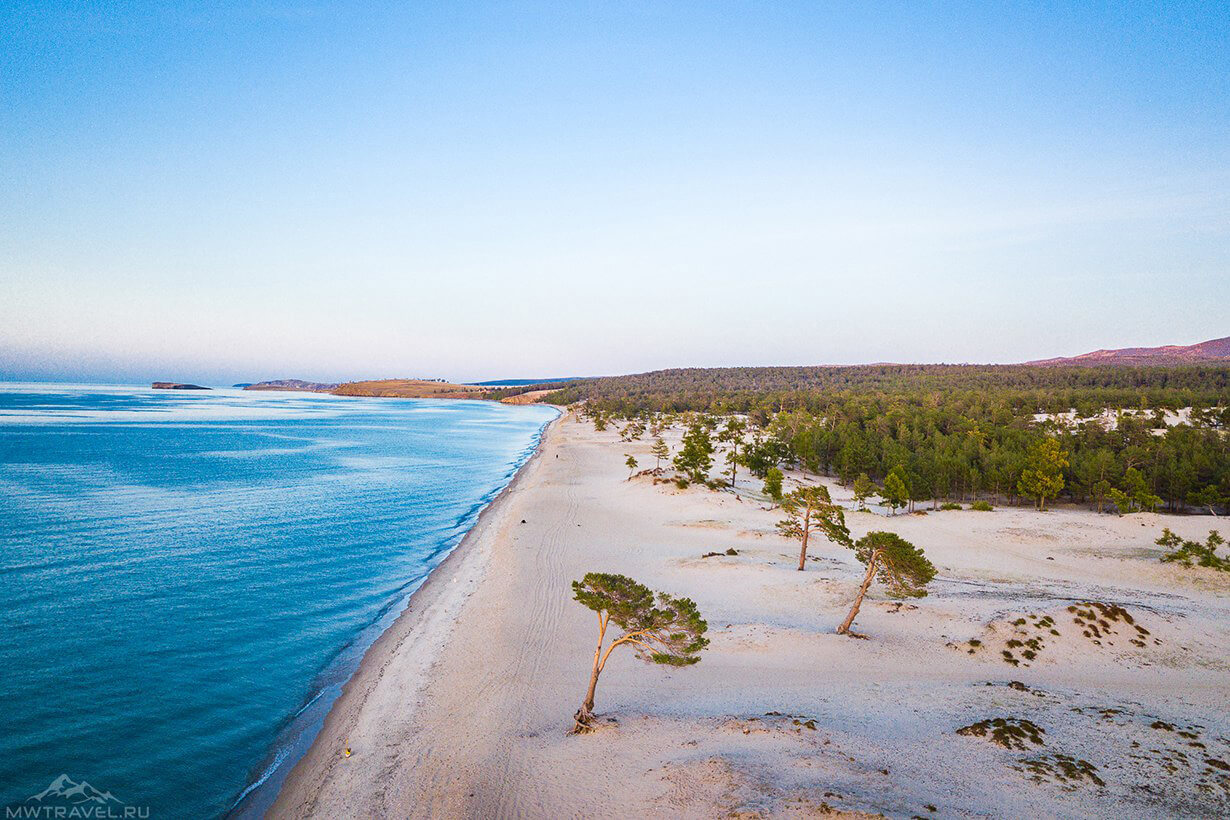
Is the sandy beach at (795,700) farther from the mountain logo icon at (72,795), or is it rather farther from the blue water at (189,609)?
the mountain logo icon at (72,795)

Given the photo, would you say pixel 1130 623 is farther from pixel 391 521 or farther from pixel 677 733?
pixel 391 521

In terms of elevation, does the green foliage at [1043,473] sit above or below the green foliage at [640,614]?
below

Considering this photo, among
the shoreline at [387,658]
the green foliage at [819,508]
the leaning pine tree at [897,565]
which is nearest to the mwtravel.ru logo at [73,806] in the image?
the shoreline at [387,658]

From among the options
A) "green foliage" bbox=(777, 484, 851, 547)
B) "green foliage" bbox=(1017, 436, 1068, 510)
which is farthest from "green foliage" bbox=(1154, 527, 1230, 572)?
"green foliage" bbox=(777, 484, 851, 547)

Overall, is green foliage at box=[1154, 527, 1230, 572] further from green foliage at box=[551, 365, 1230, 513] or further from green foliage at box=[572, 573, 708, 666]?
green foliage at box=[572, 573, 708, 666]

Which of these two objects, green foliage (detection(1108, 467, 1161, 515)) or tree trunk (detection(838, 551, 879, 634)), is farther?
green foliage (detection(1108, 467, 1161, 515))

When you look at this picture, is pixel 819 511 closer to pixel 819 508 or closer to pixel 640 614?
pixel 819 508
